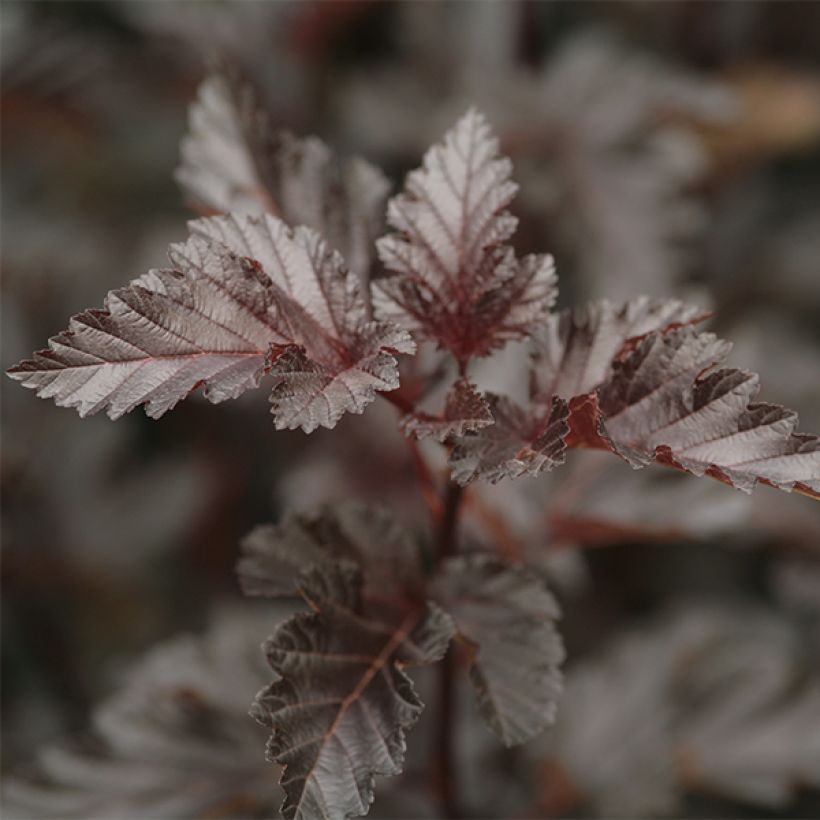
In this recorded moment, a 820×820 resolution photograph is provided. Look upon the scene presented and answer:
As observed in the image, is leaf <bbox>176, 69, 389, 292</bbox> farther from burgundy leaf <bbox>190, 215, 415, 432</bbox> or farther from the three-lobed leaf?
the three-lobed leaf

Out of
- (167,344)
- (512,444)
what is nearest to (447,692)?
(512,444)

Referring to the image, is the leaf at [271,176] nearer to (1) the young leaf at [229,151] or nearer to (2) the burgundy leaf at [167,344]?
(1) the young leaf at [229,151]

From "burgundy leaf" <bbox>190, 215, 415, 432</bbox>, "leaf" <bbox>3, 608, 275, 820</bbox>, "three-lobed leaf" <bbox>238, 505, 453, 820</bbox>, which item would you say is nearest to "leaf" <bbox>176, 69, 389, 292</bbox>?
"burgundy leaf" <bbox>190, 215, 415, 432</bbox>

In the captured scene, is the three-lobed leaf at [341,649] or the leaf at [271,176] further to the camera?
the leaf at [271,176]

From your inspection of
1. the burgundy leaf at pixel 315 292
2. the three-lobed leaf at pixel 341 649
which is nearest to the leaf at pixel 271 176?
the burgundy leaf at pixel 315 292

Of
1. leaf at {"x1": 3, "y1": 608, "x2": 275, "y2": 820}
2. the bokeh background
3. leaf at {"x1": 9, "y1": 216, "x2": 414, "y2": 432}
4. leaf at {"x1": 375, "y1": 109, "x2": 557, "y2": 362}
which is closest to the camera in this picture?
leaf at {"x1": 9, "y1": 216, "x2": 414, "y2": 432}

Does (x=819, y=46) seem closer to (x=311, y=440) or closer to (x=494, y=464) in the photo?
(x=311, y=440)
